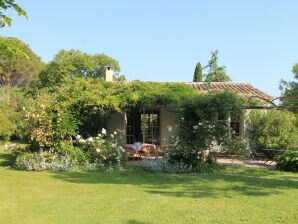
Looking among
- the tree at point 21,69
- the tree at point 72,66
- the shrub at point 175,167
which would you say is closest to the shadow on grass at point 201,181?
the shrub at point 175,167

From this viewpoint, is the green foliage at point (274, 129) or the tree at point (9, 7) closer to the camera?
the tree at point (9, 7)

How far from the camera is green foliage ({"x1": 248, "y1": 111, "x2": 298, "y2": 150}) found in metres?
16.5

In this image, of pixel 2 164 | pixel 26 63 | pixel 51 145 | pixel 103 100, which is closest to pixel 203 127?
pixel 103 100

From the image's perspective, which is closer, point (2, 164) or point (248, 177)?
point (248, 177)

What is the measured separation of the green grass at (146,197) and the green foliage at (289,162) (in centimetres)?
91

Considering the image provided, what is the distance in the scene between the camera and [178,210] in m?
7.34

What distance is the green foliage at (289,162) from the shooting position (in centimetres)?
1317

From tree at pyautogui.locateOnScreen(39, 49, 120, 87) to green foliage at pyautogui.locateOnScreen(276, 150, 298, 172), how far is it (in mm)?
29319

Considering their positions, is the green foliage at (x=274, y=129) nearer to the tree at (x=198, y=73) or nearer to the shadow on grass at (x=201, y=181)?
the shadow on grass at (x=201, y=181)

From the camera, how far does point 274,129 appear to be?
1669cm

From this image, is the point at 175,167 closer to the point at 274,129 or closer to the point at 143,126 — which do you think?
the point at 143,126

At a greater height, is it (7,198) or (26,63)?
(26,63)

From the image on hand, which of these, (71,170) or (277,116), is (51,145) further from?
(277,116)

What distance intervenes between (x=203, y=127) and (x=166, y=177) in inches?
100
